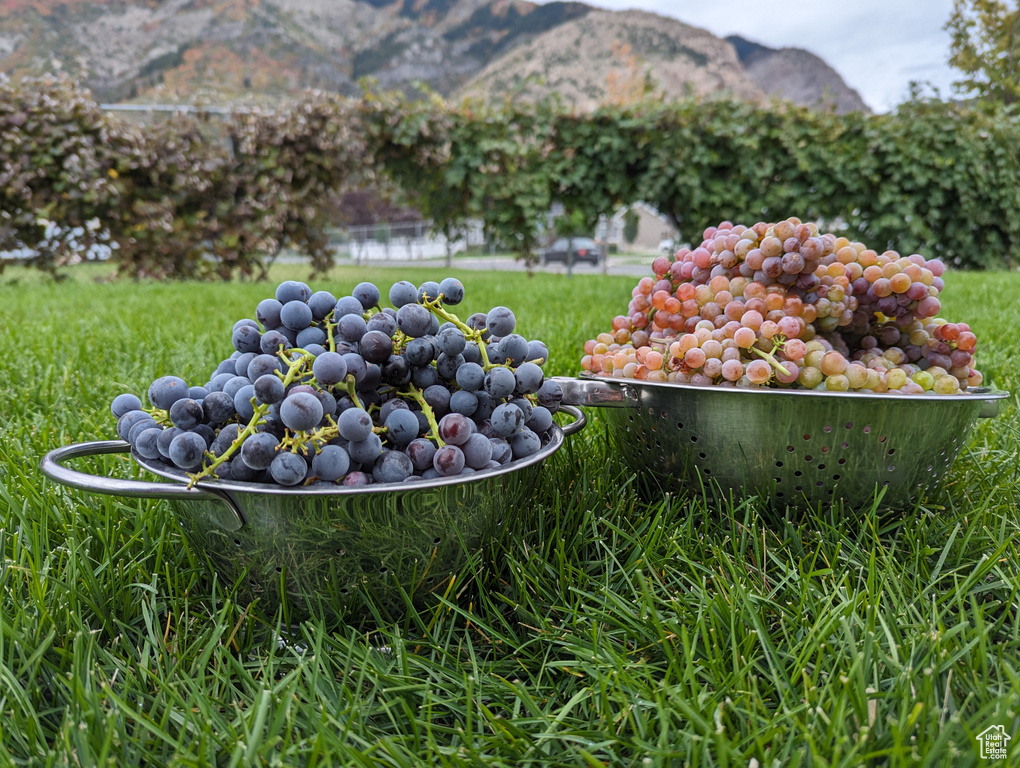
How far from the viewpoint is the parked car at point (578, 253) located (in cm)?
2203

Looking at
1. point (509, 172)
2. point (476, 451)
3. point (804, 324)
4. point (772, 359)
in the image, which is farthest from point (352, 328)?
point (509, 172)

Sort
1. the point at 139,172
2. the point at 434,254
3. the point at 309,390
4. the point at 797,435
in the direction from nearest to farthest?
the point at 309,390
the point at 797,435
the point at 139,172
the point at 434,254

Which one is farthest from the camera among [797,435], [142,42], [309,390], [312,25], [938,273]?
[312,25]

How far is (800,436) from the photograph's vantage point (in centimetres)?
104

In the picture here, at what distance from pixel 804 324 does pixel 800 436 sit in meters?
0.24

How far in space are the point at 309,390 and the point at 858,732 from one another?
0.75 m

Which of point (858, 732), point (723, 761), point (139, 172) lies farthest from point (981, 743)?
point (139, 172)

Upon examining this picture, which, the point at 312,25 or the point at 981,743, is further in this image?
the point at 312,25

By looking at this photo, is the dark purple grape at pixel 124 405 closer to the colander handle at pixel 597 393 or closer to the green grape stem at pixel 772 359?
the colander handle at pixel 597 393

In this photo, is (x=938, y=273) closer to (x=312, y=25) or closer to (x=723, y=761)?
(x=723, y=761)

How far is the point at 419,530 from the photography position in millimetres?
826

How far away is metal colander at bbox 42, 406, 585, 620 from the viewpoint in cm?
77

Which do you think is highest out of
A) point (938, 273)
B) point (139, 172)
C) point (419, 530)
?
point (139, 172)

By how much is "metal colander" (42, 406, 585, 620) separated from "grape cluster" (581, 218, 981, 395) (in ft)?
1.32
